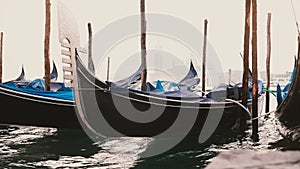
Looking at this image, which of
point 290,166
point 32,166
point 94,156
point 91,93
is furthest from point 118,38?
Answer: point 290,166

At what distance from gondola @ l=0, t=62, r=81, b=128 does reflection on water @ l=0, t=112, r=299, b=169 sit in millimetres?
382

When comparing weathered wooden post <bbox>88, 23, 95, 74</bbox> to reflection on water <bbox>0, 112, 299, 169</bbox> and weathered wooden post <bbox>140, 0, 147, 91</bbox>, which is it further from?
reflection on water <bbox>0, 112, 299, 169</bbox>

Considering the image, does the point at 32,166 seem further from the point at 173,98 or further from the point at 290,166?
the point at 290,166

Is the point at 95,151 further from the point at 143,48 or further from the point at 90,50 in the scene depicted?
the point at 90,50

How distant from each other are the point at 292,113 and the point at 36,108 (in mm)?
4597

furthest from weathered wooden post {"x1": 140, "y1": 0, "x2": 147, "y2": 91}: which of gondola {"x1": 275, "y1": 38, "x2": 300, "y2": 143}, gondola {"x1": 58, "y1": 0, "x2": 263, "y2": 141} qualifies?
gondola {"x1": 275, "y1": 38, "x2": 300, "y2": 143}

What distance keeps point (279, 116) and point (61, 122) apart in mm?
4265

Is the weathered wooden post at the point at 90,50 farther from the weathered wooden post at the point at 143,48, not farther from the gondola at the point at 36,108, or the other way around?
the gondola at the point at 36,108

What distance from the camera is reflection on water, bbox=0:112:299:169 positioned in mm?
4930

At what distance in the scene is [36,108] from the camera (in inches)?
258

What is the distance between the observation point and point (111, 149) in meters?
5.91

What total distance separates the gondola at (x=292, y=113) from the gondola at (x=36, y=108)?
12.8 ft

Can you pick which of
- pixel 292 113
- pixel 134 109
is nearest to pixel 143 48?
pixel 134 109

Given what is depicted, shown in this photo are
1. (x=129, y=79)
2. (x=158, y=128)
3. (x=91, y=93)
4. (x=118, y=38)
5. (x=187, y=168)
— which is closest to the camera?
(x=187, y=168)
